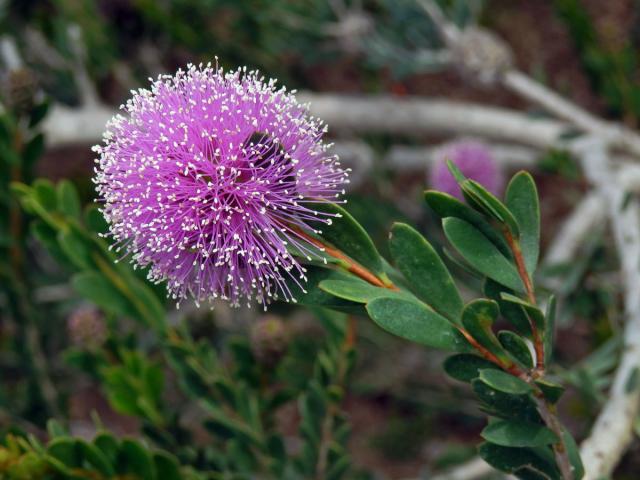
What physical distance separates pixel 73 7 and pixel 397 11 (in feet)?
4.41

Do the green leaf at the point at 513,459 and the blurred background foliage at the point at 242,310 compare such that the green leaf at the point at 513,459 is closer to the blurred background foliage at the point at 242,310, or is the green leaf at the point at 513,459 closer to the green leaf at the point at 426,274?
the green leaf at the point at 426,274

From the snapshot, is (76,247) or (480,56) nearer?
(76,247)

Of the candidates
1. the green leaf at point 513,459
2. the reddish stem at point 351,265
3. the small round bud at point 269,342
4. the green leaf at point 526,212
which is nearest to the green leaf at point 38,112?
the small round bud at point 269,342

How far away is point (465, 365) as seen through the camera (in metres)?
1.22

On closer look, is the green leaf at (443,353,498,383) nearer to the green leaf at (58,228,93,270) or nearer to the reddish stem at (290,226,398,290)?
the reddish stem at (290,226,398,290)

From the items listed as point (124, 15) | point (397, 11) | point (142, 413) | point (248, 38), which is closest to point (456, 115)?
point (397, 11)

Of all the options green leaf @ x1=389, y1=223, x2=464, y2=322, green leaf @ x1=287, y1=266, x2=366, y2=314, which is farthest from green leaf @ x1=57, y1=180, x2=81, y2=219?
green leaf @ x1=389, y1=223, x2=464, y2=322

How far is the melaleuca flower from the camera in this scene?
122cm

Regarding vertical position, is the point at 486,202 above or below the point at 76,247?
below

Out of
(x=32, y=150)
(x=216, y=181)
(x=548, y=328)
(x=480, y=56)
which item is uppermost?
(x=480, y=56)

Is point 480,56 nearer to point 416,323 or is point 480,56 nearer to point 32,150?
point 32,150

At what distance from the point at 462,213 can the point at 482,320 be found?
0.18 meters

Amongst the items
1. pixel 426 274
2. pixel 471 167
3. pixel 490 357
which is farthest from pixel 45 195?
pixel 471 167

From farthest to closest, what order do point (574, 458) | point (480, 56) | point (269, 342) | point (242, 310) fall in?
point (242, 310), point (480, 56), point (269, 342), point (574, 458)
